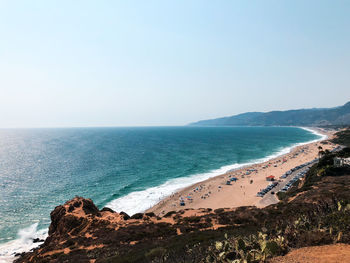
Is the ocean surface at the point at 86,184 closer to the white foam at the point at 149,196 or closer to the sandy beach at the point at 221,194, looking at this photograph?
the white foam at the point at 149,196

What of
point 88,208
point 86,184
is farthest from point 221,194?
point 86,184

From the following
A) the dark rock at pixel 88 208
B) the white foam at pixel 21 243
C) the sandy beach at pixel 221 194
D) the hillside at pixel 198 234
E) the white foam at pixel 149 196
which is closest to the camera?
the hillside at pixel 198 234

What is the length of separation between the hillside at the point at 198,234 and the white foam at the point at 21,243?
20.3 feet

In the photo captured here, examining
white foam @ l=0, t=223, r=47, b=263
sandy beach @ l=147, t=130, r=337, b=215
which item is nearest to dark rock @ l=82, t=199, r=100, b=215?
white foam @ l=0, t=223, r=47, b=263

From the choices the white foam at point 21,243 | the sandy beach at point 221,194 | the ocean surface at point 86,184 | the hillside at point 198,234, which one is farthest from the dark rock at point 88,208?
the sandy beach at point 221,194

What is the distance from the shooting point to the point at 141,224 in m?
24.9

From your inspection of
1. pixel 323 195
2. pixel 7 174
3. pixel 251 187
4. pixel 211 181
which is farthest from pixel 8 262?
pixel 7 174

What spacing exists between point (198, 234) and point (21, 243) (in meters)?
33.6

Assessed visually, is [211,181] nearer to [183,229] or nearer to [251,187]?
[251,187]

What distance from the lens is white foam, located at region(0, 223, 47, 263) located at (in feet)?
95.1

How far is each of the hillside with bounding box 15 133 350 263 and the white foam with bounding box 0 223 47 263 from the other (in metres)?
6.18

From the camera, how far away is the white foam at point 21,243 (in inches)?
1142

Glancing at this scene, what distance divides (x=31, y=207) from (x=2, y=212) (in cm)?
526

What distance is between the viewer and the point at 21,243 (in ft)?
105
